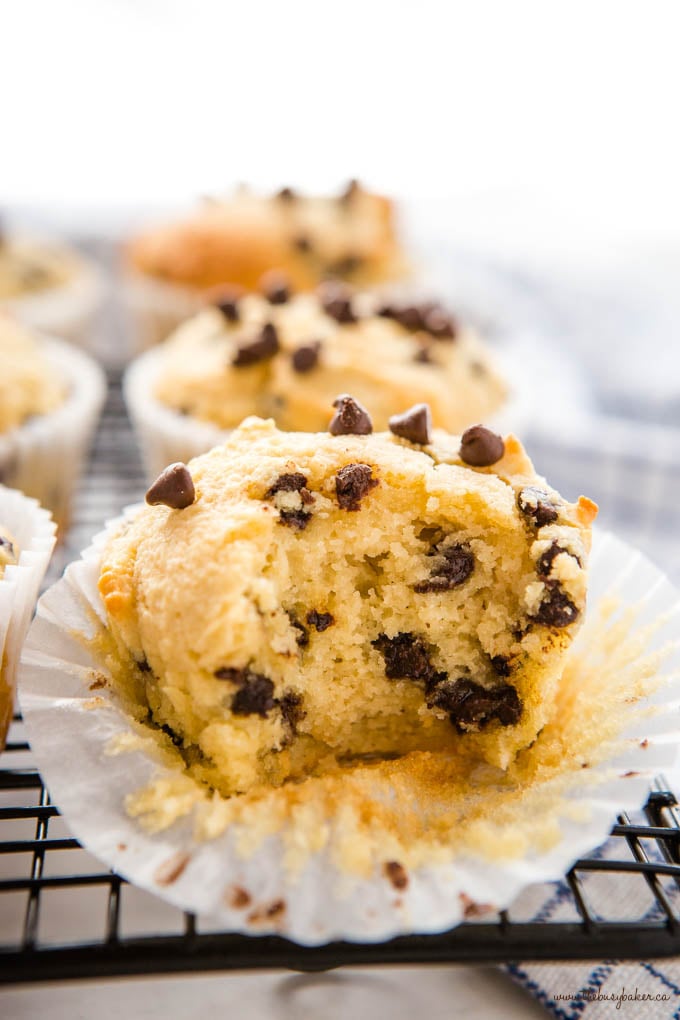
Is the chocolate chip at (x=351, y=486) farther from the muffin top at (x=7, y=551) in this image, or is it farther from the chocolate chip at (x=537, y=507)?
the muffin top at (x=7, y=551)

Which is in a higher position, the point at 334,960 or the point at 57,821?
the point at 334,960

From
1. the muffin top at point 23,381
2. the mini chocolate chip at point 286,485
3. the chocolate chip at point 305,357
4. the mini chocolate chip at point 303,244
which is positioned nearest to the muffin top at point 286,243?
the mini chocolate chip at point 303,244

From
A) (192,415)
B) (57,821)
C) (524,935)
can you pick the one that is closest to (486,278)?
(192,415)

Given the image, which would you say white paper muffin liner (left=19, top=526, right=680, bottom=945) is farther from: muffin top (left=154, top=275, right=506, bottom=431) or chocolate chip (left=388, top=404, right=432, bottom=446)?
muffin top (left=154, top=275, right=506, bottom=431)

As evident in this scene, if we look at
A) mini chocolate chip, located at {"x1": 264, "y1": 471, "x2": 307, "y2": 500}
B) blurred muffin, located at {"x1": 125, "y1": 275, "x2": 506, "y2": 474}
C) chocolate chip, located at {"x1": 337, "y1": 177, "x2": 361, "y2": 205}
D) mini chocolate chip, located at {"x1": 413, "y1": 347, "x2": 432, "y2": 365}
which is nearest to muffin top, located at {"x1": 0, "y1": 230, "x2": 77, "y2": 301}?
blurred muffin, located at {"x1": 125, "y1": 275, "x2": 506, "y2": 474}

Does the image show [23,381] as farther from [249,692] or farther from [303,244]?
[249,692]

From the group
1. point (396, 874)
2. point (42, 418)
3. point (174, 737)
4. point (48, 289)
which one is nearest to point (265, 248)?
point (48, 289)

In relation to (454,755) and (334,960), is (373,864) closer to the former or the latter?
(334,960)
